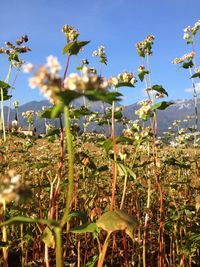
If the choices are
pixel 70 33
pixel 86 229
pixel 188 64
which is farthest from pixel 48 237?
pixel 188 64

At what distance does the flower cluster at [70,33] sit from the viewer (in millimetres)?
3474

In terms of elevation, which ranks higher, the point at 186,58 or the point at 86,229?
the point at 186,58

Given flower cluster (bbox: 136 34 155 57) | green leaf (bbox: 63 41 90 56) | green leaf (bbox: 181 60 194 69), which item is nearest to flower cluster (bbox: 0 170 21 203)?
green leaf (bbox: 63 41 90 56)

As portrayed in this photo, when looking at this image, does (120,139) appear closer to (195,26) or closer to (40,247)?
(40,247)

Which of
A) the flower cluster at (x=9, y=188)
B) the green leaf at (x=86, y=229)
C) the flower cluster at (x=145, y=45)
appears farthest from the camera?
the flower cluster at (x=145, y=45)

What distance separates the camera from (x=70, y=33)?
11.3ft

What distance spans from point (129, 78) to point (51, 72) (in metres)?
2.24

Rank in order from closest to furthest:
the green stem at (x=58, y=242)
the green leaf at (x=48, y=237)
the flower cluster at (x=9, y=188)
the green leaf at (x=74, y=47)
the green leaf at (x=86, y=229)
Result: the flower cluster at (x=9, y=188) < the green stem at (x=58, y=242) < the green leaf at (x=86, y=229) < the green leaf at (x=48, y=237) < the green leaf at (x=74, y=47)

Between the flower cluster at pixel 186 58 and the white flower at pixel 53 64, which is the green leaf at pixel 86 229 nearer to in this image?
the white flower at pixel 53 64

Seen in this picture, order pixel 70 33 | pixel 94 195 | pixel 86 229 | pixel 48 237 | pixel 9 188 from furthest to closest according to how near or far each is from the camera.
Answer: pixel 94 195 → pixel 70 33 → pixel 48 237 → pixel 86 229 → pixel 9 188

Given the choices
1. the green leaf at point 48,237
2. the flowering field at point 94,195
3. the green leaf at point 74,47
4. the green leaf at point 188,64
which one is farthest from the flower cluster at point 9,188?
the green leaf at point 188,64

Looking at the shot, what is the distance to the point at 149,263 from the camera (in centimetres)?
466

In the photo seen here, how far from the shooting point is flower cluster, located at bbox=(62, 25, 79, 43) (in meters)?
3.47

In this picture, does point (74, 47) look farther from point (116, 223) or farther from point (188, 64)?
point (188, 64)
